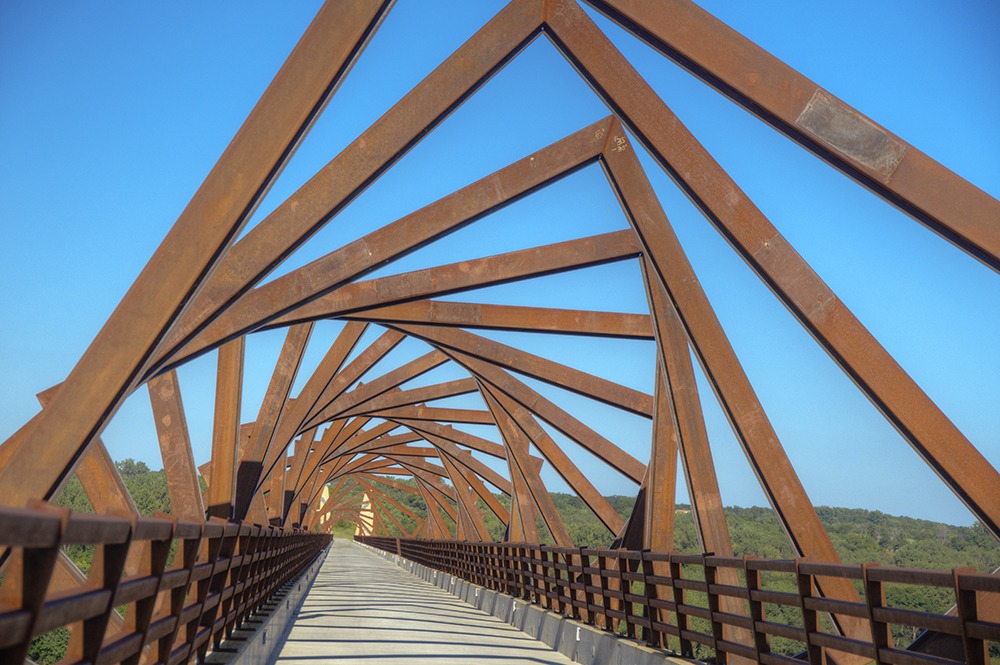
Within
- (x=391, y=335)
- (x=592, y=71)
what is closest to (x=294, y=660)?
(x=592, y=71)

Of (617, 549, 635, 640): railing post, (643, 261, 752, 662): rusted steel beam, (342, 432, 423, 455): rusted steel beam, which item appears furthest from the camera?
(342, 432, 423, 455): rusted steel beam

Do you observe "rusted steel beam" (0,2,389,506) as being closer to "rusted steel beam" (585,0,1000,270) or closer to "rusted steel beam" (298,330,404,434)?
"rusted steel beam" (585,0,1000,270)

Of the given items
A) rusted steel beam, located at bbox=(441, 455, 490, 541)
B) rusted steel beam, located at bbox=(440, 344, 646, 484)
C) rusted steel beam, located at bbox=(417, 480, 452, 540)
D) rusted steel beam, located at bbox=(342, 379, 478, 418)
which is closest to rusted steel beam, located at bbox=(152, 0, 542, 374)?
rusted steel beam, located at bbox=(440, 344, 646, 484)

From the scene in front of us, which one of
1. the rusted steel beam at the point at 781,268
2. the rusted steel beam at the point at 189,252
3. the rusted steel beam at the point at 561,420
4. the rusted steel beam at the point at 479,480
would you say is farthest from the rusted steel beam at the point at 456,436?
the rusted steel beam at the point at 189,252

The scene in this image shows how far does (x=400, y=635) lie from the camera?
11984mm

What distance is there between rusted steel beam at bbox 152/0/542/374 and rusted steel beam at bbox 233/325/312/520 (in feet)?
25.0

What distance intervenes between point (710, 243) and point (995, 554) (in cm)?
3564

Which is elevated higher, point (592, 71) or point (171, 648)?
point (592, 71)

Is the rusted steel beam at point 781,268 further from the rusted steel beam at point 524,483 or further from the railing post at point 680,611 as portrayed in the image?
the rusted steel beam at point 524,483

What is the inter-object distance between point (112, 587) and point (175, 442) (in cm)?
921

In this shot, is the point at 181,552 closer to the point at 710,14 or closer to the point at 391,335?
the point at 710,14

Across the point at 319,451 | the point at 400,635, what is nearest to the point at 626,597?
the point at 400,635

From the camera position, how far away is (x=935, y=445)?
289 inches

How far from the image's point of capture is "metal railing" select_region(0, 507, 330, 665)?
7.89 feet
